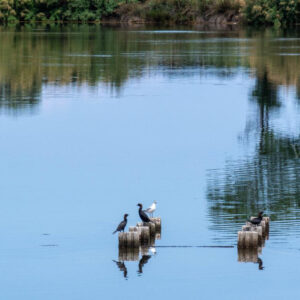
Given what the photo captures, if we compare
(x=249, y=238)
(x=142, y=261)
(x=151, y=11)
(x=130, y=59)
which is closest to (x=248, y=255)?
(x=249, y=238)

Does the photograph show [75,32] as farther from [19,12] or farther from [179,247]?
[179,247]

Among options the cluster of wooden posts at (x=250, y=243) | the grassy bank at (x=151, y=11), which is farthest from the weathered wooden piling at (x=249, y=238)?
the grassy bank at (x=151, y=11)

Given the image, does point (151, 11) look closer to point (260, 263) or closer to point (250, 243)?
point (250, 243)

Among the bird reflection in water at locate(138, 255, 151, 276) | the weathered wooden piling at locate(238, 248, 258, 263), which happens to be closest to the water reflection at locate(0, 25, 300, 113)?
the weathered wooden piling at locate(238, 248, 258, 263)

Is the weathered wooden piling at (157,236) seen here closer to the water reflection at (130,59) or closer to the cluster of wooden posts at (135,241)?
the cluster of wooden posts at (135,241)

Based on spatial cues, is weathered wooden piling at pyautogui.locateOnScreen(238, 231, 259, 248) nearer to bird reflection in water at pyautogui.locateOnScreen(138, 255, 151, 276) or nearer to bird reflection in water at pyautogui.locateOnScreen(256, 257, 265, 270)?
bird reflection in water at pyautogui.locateOnScreen(256, 257, 265, 270)

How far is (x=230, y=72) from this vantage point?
1945 inches

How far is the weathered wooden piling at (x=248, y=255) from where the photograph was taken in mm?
16906

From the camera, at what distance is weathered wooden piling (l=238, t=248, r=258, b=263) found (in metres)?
16.9

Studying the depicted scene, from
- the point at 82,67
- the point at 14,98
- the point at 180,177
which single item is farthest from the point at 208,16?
the point at 180,177

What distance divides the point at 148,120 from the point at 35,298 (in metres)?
19.1

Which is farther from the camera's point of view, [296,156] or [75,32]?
[75,32]

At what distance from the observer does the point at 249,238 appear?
1683 centimetres

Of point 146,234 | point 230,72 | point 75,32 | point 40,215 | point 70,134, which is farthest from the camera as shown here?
point 75,32
